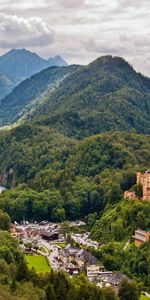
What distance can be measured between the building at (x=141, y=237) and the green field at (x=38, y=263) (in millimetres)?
12549

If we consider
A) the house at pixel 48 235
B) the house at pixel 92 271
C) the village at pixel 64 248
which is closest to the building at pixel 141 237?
the village at pixel 64 248

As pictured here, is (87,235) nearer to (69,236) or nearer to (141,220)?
(69,236)

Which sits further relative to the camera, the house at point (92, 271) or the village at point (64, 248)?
the village at point (64, 248)

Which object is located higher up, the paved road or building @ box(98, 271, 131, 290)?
the paved road

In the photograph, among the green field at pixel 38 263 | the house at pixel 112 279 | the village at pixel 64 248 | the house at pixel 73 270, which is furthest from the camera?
the green field at pixel 38 263

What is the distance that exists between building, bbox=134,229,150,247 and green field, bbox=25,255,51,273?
12.5 meters

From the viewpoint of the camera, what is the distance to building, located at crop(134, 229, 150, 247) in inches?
3339

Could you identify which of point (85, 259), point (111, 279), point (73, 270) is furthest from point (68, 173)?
point (111, 279)

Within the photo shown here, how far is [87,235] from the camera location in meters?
104

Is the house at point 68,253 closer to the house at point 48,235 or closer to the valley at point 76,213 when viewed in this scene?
the valley at point 76,213

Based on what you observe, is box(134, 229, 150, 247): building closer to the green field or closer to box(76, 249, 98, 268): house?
box(76, 249, 98, 268): house

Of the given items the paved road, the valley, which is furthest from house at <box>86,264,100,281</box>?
the paved road

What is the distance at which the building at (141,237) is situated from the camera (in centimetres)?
8481

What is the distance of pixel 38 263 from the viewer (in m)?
83.5
